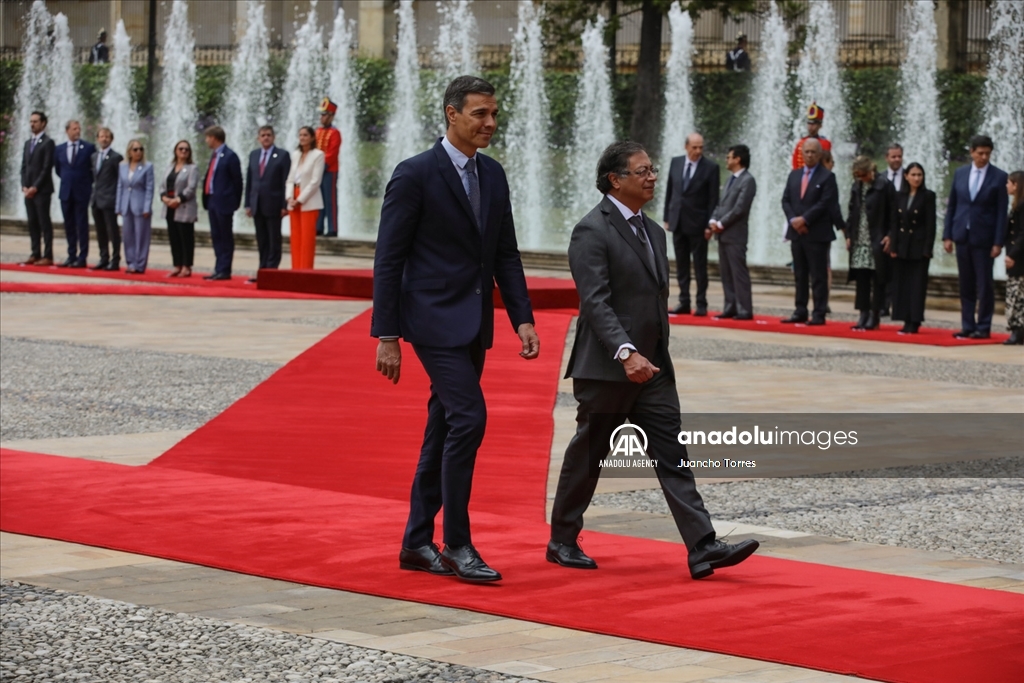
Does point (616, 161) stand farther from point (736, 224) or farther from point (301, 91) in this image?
point (301, 91)

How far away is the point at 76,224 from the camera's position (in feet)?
74.9

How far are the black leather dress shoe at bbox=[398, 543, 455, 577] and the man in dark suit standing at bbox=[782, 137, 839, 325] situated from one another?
35.0ft

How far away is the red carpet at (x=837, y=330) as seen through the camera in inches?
615

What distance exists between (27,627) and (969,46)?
136 feet

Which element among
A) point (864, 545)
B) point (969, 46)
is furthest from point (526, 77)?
point (864, 545)

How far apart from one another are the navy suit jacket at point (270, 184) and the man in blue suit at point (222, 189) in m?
0.17

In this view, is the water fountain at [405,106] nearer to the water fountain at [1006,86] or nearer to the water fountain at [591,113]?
the water fountain at [591,113]

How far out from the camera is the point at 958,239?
1603 centimetres

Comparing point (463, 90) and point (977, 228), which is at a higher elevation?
point (463, 90)

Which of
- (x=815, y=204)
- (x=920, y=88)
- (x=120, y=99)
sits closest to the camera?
(x=815, y=204)

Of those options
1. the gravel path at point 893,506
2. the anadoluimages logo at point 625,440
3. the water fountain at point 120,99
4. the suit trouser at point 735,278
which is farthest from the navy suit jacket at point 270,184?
the water fountain at point 120,99

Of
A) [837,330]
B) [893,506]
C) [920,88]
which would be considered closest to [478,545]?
[893,506]

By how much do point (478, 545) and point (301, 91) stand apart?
3534 cm

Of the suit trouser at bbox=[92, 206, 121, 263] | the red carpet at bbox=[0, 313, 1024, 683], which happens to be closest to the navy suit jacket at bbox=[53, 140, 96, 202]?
the suit trouser at bbox=[92, 206, 121, 263]
